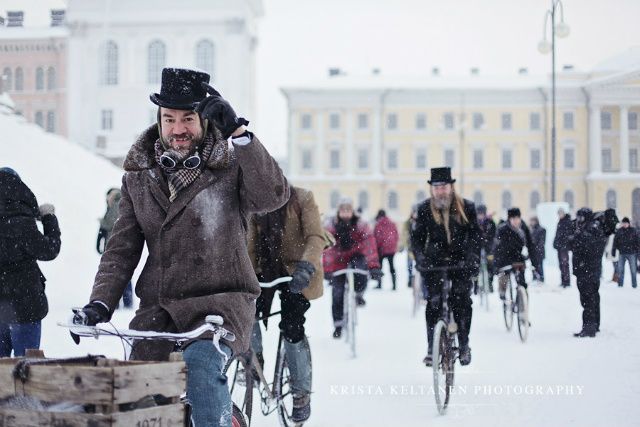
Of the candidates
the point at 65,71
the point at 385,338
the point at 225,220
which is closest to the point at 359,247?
the point at 385,338

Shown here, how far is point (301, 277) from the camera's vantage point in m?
6.10

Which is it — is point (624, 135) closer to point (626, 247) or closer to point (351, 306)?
point (626, 247)

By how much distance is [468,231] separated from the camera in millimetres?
8141

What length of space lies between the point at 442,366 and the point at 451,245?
1035 mm

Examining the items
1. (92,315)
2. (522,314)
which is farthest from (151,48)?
(92,315)

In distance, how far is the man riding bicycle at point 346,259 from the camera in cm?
1221

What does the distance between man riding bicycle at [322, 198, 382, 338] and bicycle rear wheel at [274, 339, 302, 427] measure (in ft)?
18.2

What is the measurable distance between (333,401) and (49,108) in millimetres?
44921

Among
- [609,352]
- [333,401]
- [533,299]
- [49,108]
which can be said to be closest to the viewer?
[333,401]

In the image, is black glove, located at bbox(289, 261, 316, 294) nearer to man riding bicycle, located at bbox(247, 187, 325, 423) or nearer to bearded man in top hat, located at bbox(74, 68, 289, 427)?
man riding bicycle, located at bbox(247, 187, 325, 423)

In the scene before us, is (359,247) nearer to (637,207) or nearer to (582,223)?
(582,223)

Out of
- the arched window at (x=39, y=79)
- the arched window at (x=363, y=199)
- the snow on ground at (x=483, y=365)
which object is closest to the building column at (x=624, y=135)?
the snow on ground at (x=483, y=365)

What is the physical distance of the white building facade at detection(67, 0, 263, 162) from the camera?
6438cm

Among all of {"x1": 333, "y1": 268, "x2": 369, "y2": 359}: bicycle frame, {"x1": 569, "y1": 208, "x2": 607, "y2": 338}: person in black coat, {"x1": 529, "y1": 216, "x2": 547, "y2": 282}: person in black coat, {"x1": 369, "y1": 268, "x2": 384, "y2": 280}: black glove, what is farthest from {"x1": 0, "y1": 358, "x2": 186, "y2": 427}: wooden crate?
{"x1": 529, "y1": 216, "x2": 547, "y2": 282}: person in black coat
